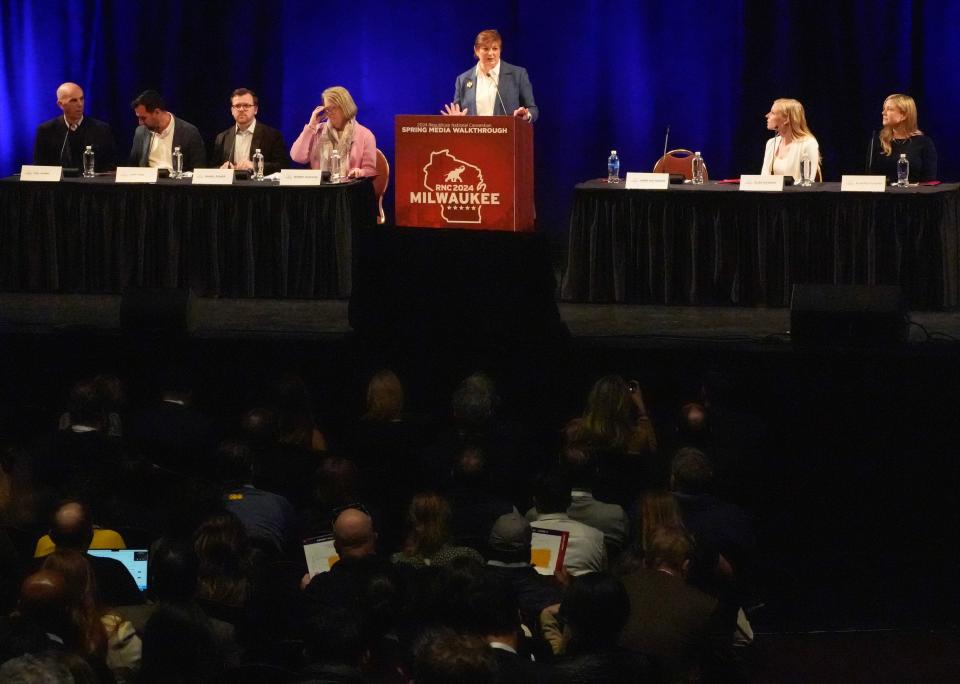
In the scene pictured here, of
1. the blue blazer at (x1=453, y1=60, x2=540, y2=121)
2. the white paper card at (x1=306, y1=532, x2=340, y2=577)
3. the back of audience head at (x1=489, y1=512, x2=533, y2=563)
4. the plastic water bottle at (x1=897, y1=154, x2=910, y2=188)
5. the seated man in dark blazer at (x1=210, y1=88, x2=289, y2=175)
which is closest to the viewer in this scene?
the back of audience head at (x1=489, y1=512, x2=533, y2=563)


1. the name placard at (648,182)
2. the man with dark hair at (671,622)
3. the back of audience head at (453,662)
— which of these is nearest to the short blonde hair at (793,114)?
the name placard at (648,182)

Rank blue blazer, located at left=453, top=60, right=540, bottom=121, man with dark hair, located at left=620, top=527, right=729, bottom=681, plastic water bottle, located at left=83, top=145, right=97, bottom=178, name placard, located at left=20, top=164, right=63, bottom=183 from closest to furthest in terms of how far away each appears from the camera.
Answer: man with dark hair, located at left=620, top=527, right=729, bottom=681 < name placard, located at left=20, top=164, right=63, bottom=183 < plastic water bottle, located at left=83, top=145, right=97, bottom=178 < blue blazer, located at left=453, top=60, right=540, bottom=121

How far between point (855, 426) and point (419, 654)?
4.24m

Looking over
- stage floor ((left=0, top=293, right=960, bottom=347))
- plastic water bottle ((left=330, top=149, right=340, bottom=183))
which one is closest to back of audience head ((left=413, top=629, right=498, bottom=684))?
stage floor ((left=0, top=293, right=960, bottom=347))

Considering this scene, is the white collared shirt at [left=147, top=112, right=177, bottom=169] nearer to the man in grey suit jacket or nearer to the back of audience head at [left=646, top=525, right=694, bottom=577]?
the man in grey suit jacket

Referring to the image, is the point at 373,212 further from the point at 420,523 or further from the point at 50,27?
the point at 420,523

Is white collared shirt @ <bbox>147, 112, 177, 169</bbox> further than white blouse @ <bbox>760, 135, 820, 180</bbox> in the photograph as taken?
Yes

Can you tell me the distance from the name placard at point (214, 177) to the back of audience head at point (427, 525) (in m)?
4.69

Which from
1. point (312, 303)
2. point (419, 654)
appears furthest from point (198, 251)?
point (419, 654)

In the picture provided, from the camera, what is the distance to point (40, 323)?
7.82 m

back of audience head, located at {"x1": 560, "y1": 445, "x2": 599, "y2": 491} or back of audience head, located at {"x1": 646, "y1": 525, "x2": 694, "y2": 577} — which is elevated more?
back of audience head, located at {"x1": 560, "y1": 445, "x2": 599, "y2": 491}

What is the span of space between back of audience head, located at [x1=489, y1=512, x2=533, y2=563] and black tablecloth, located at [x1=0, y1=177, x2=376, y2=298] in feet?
15.7

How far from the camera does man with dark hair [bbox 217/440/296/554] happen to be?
15.7 ft

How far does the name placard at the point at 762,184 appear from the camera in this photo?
27.3 ft
